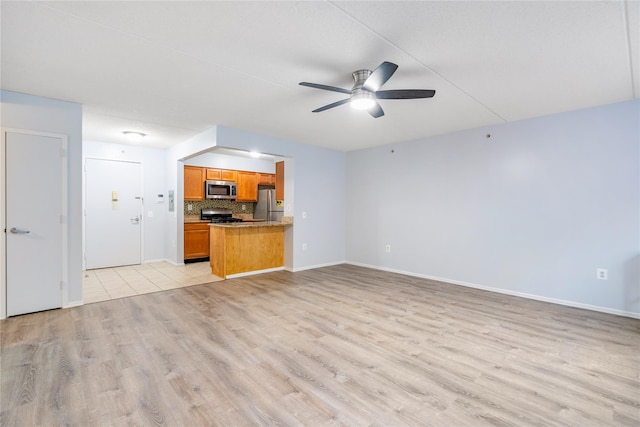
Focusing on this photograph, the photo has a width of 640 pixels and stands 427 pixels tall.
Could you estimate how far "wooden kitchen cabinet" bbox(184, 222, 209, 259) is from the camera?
6445mm

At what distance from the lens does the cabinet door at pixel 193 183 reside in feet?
21.4

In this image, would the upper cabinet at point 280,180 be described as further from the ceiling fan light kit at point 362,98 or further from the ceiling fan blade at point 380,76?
the ceiling fan blade at point 380,76

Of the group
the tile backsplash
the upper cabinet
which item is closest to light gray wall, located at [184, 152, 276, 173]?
the tile backsplash

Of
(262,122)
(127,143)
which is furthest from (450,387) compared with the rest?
(127,143)

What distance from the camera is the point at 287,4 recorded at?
1.84m

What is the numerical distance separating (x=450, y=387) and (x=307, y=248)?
4.10 m

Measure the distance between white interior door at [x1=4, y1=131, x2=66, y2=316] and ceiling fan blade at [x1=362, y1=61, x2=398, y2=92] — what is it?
3669 mm

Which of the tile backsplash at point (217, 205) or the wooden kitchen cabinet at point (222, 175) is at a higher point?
the wooden kitchen cabinet at point (222, 175)

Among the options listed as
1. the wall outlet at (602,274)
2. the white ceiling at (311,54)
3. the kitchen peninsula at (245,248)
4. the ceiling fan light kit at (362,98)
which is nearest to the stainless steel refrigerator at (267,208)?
the kitchen peninsula at (245,248)

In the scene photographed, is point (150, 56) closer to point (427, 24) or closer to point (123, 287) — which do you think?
point (427, 24)

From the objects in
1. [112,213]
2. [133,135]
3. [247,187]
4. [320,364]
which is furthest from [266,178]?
[320,364]

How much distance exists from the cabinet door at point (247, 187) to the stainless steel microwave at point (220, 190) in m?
0.25

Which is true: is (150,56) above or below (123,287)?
above

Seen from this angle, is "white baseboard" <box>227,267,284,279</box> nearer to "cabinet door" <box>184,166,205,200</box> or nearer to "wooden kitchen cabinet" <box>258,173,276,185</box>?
"cabinet door" <box>184,166,205,200</box>
